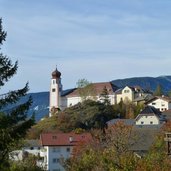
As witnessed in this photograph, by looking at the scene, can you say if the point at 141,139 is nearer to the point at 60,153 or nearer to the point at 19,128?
the point at 60,153

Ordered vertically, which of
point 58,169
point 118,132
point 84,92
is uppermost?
point 84,92

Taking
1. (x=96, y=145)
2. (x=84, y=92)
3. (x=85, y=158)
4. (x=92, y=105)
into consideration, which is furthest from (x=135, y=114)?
(x=85, y=158)

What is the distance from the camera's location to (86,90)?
13062 cm

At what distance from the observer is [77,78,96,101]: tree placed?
12900cm

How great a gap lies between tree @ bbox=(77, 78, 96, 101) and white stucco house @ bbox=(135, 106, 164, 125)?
2275cm

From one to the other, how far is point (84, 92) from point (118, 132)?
80105mm

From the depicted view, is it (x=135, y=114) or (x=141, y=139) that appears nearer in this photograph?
(x=141, y=139)

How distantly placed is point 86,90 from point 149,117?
91.1ft

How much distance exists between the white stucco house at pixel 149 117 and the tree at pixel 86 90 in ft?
74.6

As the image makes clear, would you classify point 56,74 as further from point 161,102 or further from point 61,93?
point 161,102

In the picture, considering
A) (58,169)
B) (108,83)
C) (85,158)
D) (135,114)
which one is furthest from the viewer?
(108,83)

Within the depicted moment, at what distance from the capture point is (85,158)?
42.2 m

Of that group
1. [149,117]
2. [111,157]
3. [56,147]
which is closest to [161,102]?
[149,117]

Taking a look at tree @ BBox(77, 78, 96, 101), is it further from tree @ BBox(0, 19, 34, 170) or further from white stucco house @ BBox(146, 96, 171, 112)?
tree @ BBox(0, 19, 34, 170)
